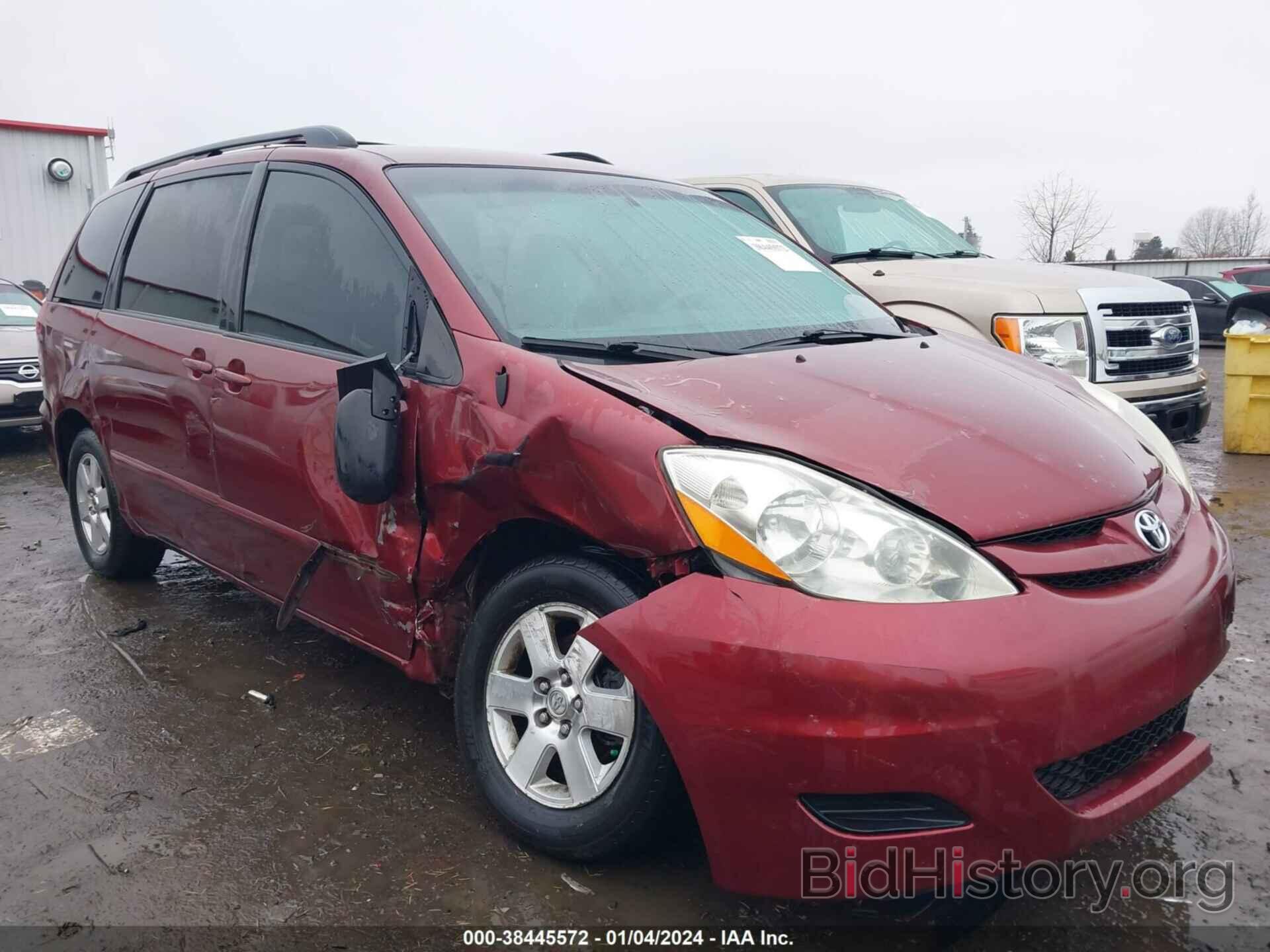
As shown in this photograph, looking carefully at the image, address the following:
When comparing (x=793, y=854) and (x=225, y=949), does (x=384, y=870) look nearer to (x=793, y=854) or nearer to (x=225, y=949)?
(x=225, y=949)

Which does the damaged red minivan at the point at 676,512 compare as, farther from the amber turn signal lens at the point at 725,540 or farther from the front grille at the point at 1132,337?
the front grille at the point at 1132,337

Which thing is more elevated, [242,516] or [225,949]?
[242,516]

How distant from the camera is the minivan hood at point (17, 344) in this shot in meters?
8.88

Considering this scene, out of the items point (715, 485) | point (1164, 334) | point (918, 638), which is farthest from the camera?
point (1164, 334)

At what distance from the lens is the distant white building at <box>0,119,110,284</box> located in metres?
19.8

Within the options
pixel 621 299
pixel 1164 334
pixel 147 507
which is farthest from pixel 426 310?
pixel 1164 334

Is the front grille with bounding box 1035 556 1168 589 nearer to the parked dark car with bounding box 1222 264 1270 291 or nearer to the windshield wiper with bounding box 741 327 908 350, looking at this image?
the windshield wiper with bounding box 741 327 908 350

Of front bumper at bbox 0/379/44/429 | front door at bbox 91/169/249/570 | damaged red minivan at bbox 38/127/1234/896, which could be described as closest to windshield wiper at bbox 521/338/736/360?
damaged red minivan at bbox 38/127/1234/896

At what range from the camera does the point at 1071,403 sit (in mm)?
2787

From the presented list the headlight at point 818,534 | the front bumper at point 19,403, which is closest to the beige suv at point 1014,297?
the headlight at point 818,534

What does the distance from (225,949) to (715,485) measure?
1420 mm

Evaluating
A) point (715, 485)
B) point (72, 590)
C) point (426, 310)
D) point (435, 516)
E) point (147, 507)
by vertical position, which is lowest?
point (72, 590)

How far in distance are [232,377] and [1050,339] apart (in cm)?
412

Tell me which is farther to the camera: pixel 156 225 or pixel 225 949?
pixel 156 225
